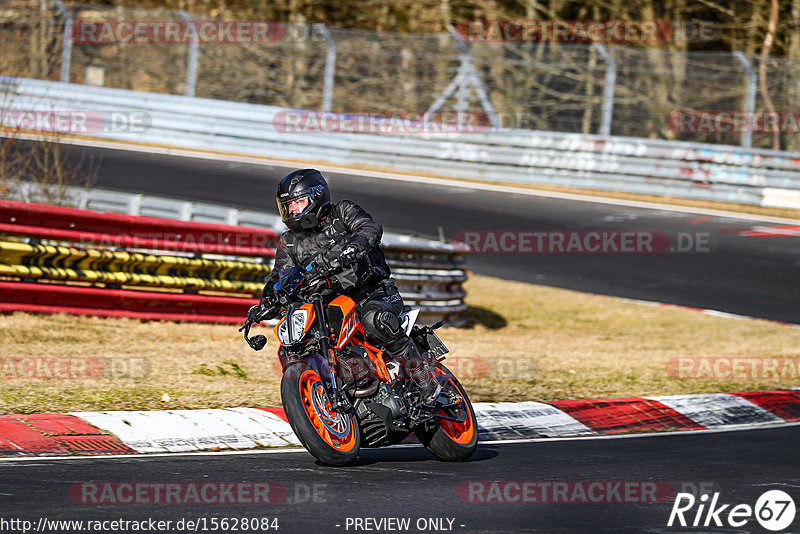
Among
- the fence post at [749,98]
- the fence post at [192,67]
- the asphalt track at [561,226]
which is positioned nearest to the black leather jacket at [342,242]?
the asphalt track at [561,226]

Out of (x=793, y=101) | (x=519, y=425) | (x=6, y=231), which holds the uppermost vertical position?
(x=793, y=101)

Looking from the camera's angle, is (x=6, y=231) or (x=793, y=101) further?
(x=793, y=101)

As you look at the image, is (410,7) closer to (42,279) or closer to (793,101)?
(793,101)

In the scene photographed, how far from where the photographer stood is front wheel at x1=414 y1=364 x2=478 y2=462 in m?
6.87

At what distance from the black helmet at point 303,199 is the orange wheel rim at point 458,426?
1.27 m

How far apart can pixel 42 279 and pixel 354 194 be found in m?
10.6

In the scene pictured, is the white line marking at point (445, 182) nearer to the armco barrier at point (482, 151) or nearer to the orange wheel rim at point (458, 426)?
the armco barrier at point (482, 151)

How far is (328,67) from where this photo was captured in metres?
25.4

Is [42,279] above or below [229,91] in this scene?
below

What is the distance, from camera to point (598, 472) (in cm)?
658

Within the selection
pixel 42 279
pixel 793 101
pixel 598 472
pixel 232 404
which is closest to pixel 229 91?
pixel 793 101

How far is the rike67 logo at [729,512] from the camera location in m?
5.25

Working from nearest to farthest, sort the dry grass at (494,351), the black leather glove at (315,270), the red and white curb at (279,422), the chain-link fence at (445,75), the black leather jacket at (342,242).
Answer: the black leather glove at (315,270), the black leather jacket at (342,242), the red and white curb at (279,422), the dry grass at (494,351), the chain-link fence at (445,75)

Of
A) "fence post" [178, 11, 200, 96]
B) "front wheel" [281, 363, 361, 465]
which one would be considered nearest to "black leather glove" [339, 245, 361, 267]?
"front wheel" [281, 363, 361, 465]
